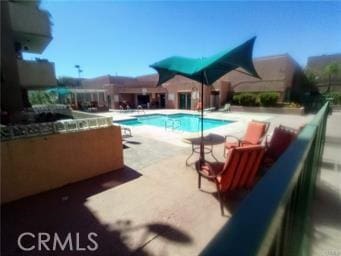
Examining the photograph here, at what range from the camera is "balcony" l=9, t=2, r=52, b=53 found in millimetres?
9000

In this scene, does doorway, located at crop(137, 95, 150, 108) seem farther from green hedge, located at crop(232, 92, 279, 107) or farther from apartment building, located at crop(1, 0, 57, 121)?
apartment building, located at crop(1, 0, 57, 121)

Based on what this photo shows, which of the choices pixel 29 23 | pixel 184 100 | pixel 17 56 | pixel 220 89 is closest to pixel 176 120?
pixel 17 56

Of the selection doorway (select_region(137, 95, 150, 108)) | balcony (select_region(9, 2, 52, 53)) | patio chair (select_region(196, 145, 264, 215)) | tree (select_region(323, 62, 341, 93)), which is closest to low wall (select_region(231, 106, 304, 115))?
doorway (select_region(137, 95, 150, 108))

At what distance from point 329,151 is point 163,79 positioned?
19.1 feet

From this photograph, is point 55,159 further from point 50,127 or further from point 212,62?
point 212,62

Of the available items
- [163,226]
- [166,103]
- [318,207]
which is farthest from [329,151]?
[166,103]

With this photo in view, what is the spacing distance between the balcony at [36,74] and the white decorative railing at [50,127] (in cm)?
663

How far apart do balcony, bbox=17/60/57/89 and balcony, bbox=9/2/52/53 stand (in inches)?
57.4

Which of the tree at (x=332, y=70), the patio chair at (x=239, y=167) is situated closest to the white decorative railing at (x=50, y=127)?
the patio chair at (x=239, y=167)

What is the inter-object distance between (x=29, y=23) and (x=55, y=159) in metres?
8.63

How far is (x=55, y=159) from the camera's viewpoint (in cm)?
447

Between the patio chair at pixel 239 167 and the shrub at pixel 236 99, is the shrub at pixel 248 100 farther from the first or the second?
the patio chair at pixel 239 167

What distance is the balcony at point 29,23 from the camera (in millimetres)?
9000

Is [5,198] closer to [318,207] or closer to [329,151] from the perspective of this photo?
[318,207]
